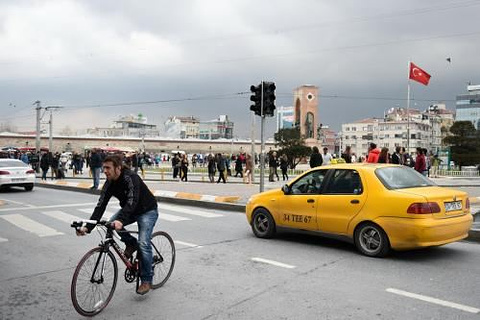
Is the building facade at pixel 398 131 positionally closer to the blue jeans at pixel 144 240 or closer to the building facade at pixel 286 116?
the building facade at pixel 286 116

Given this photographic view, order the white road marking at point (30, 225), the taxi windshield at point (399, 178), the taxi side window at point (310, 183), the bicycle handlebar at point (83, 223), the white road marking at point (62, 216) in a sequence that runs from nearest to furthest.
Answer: the bicycle handlebar at point (83, 223)
the taxi windshield at point (399, 178)
the taxi side window at point (310, 183)
the white road marking at point (30, 225)
the white road marking at point (62, 216)

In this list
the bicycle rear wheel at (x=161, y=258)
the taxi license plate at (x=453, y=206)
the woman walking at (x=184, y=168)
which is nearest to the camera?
the bicycle rear wheel at (x=161, y=258)

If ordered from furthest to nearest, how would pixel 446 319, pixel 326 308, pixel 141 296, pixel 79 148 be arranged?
pixel 79 148
pixel 141 296
pixel 326 308
pixel 446 319

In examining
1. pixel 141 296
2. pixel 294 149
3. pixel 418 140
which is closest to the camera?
pixel 141 296

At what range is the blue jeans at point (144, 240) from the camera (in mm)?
5094

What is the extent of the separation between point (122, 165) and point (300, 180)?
167 inches

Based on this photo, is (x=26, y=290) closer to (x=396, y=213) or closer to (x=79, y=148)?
(x=396, y=213)

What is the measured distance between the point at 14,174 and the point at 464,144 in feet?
181

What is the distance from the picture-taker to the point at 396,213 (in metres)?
6.91

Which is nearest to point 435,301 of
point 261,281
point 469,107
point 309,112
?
point 261,281

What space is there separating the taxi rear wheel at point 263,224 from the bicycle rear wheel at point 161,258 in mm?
3146

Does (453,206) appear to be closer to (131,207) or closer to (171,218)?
(131,207)

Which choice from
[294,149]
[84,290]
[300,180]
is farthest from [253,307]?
[294,149]

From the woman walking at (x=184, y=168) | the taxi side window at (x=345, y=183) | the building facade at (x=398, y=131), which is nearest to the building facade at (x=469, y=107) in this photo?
the building facade at (x=398, y=131)
